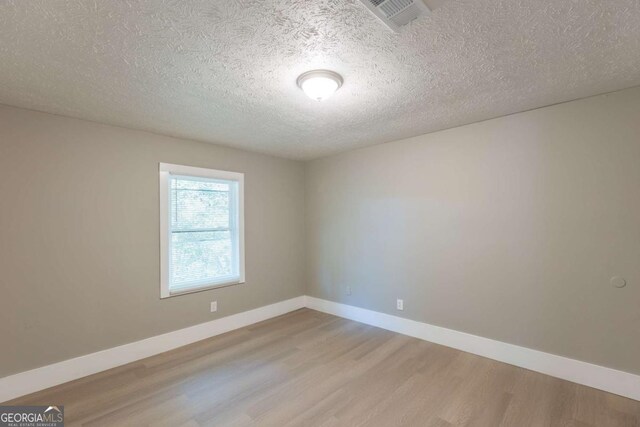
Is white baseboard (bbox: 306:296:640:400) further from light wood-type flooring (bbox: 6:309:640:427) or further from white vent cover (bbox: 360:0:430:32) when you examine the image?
white vent cover (bbox: 360:0:430:32)

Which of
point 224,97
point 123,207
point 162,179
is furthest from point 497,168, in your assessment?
point 123,207

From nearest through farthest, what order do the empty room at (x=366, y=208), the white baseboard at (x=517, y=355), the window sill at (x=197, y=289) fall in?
the empty room at (x=366, y=208)
the white baseboard at (x=517, y=355)
the window sill at (x=197, y=289)

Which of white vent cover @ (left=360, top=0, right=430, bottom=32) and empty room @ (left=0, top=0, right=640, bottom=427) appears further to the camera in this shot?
empty room @ (left=0, top=0, right=640, bottom=427)

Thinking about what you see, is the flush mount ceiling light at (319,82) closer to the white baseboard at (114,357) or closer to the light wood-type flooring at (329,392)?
the light wood-type flooring at (329,392)

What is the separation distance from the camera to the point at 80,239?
8.73ft

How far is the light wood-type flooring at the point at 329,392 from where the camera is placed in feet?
6.66

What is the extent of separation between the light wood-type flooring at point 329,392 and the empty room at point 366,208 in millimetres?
22

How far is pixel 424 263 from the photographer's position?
334 cm

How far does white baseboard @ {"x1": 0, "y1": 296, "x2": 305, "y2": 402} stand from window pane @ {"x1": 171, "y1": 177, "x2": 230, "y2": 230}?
123 centimetres

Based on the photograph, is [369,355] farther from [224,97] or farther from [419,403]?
[224,97]

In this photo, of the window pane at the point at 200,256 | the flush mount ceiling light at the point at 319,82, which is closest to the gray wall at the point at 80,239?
the window pane at the point at 200,256

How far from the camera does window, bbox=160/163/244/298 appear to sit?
3.21 metres

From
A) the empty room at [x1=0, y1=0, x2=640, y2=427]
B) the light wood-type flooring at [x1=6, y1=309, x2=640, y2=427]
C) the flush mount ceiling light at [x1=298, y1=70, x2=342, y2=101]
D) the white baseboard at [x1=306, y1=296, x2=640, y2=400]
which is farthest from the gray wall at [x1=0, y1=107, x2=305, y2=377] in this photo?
the white baseboard at [x1=306, y1=296, x2=640, y2=400]

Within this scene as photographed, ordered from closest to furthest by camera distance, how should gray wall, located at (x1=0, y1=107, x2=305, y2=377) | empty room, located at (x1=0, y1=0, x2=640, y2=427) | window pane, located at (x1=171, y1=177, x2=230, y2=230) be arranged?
empty room, located at (x1=0, y1=0, x2=640, y2=427) → gray wall, located at (x1=0, y1=107, x2=305, y2=377) → window pane, located at (x1=171, y1=177, x2=230, y2=230)
